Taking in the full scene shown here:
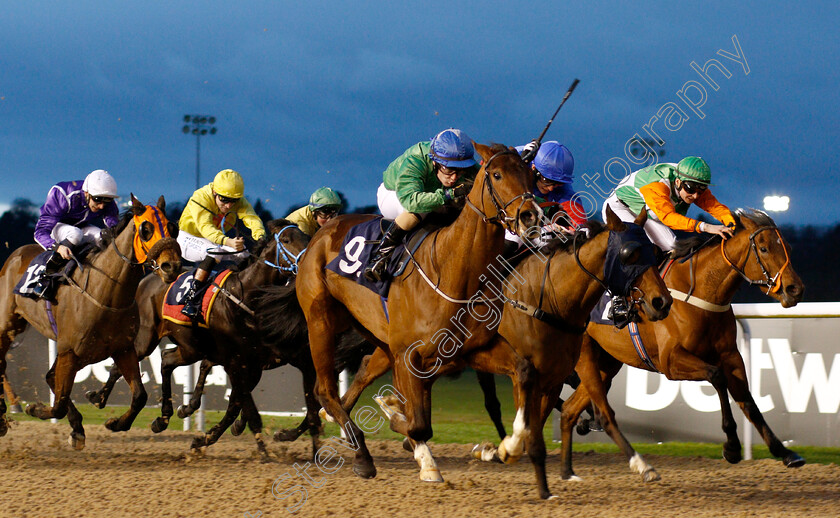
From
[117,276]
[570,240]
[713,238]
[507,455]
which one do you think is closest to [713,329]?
[713,238]

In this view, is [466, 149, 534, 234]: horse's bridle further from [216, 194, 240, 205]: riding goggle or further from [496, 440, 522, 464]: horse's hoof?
[216, 194, 240, 205]: riding goggle

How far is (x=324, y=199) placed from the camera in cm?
705

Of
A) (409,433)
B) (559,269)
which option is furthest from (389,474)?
(559,269)

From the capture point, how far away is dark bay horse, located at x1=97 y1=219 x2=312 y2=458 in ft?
19.1

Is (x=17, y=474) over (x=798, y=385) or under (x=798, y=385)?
under

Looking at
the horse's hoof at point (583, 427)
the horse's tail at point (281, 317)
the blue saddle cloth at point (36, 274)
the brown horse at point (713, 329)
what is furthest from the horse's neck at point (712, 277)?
the blue saddle cloth at point (36, 274)

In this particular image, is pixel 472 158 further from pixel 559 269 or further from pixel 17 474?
pixel 17 474

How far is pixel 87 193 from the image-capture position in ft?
20.5

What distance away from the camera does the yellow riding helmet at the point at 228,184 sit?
6.34m

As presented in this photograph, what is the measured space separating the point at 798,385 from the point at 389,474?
114 inches

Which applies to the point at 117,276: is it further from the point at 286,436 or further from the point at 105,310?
the point at 286,436

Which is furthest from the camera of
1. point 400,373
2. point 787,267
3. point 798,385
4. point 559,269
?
point 798,385

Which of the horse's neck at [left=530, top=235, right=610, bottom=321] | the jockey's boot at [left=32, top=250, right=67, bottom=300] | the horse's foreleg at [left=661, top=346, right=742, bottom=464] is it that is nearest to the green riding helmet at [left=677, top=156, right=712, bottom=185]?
the horse's foreleg at [left=661, top=346, right=742, bottom=464]

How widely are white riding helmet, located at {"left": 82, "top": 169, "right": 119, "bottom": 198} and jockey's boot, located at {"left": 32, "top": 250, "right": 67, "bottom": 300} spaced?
562 mm
